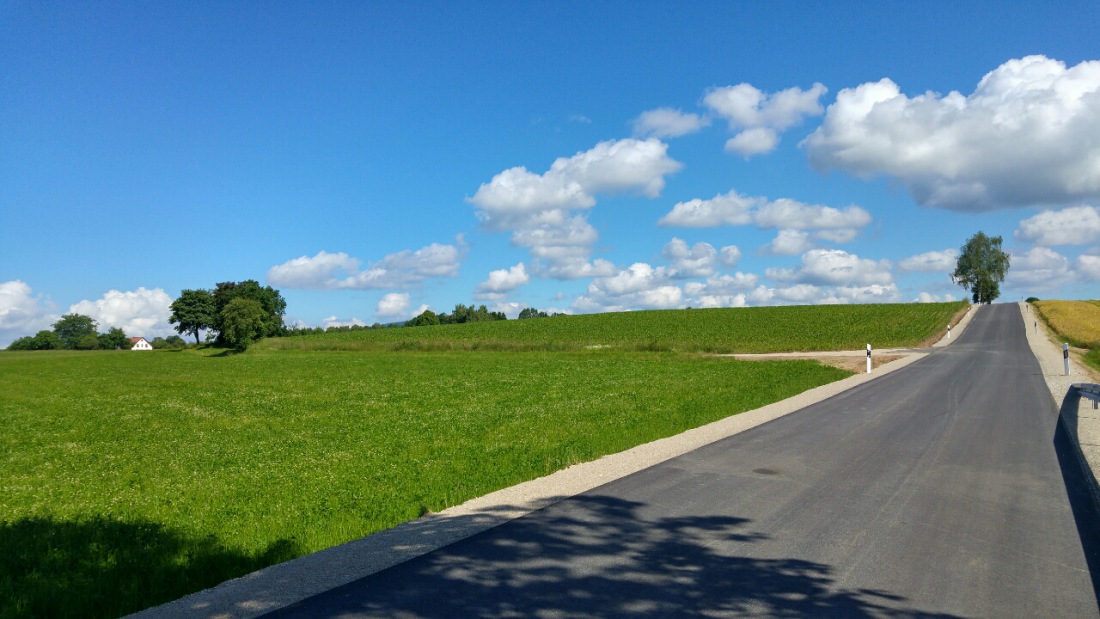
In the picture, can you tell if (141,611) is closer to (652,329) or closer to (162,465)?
(162,465)

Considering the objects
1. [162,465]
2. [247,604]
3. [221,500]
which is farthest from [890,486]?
[162,465]

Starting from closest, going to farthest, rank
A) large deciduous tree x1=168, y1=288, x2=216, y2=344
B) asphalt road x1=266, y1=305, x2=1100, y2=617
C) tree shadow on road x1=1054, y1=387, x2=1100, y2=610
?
asphalt road x1=266, y1=305, x2=1100, y2=617
tree shadow on road x1=1054, y1=387, x2=1100, y2=610
large deciduous tree x1=168, y1=288, x2=216, y2=344

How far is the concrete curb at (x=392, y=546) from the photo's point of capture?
16.2 feet

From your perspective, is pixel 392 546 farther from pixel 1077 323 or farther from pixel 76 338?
Result: pixel 76 338

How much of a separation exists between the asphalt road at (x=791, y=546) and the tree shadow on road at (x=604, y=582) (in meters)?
0.02

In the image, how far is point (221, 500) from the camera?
8.41m

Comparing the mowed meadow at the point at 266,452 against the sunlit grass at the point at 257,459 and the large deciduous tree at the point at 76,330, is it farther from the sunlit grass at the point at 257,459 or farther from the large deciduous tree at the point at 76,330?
the large deciduous tree at the point at 76,330

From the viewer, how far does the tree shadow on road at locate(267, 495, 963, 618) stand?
15.2ft

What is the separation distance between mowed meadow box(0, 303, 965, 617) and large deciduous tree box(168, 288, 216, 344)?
78.0m

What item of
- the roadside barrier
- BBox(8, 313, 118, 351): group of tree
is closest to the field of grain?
the roadside barrier

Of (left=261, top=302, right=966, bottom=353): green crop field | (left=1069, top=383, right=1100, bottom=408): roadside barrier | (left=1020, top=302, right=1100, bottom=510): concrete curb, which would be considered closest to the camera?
→ (left=1020, top=302, right=1100, bottom=510): concrete curb

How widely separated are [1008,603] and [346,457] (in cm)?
960

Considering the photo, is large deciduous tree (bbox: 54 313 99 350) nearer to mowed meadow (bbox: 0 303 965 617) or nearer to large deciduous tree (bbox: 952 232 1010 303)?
mowed meadow (bbox: 0 303 965 617)

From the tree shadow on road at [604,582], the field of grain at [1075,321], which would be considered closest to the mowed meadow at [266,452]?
the tree shadow on road at [604,582]
